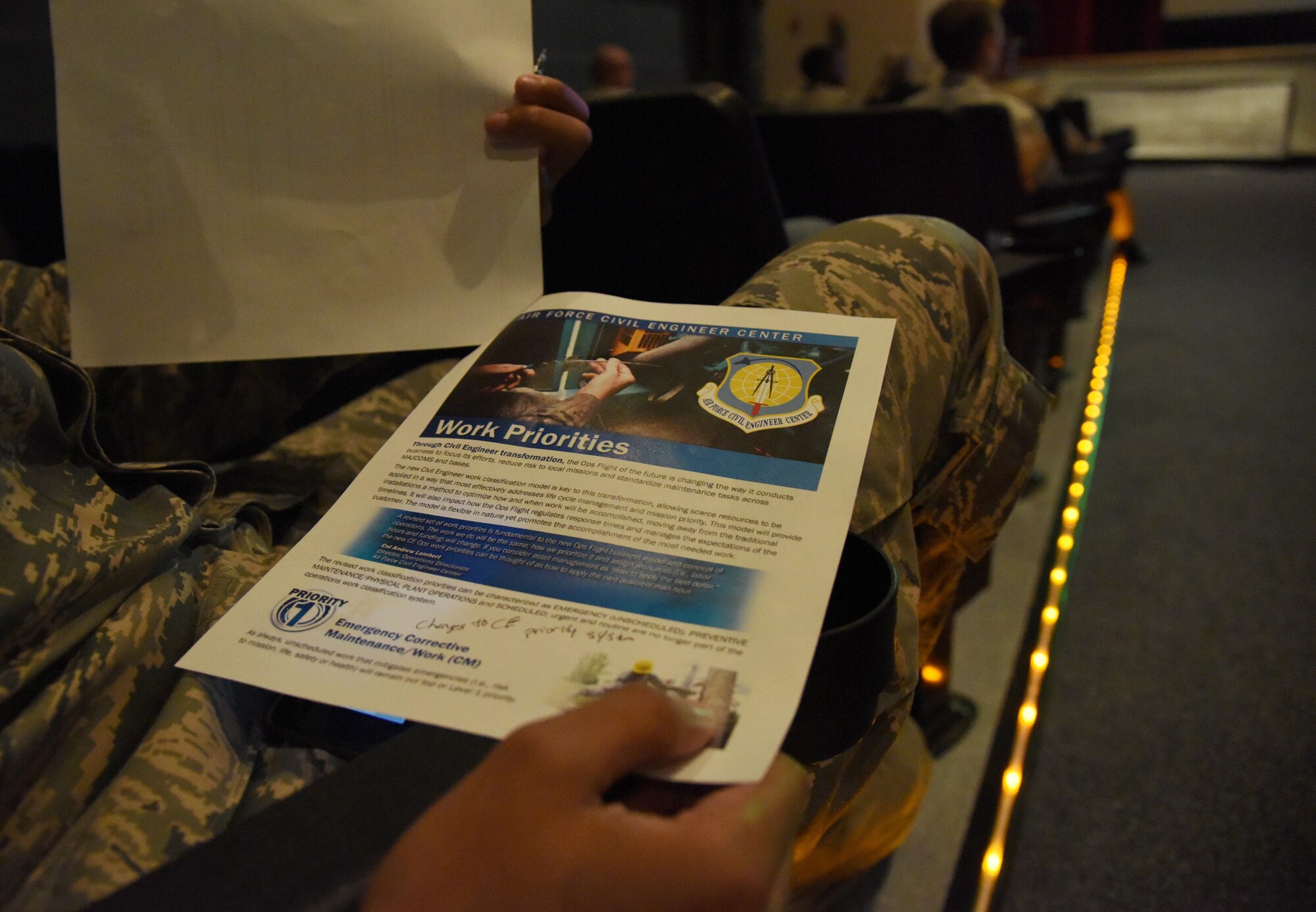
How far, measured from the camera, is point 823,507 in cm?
35

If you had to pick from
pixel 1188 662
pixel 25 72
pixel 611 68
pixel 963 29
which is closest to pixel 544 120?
pixel 25 72

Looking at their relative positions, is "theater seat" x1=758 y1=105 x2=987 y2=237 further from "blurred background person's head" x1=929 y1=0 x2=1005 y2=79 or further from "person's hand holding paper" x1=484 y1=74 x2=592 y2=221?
"blurred background person's head" x1=929 y1=0 x2=1005 y2=79

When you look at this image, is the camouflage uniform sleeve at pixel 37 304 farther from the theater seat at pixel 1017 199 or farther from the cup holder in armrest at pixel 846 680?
the theater seat at pixel 1017 199

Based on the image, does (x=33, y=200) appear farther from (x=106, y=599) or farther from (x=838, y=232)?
(x=838, y=232)

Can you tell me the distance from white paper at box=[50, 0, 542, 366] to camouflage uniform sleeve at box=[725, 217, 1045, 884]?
7.5 inches

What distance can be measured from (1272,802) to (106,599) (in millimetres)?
936

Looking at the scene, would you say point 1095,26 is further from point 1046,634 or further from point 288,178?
point 288,178

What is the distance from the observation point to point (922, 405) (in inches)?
18.0

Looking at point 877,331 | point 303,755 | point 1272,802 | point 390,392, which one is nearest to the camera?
point 303,755

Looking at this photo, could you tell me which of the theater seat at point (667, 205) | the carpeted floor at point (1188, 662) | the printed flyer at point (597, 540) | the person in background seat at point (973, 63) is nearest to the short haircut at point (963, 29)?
the person in background seat at point (973, 63)

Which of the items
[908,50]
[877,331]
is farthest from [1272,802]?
[908,50]

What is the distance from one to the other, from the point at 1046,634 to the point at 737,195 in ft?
2.07

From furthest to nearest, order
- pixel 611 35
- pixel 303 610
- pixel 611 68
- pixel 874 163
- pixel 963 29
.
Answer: pixel 611 35 → pixel 611 68 → pixel 963 29 → pixel 874 163 → pixel 303 610

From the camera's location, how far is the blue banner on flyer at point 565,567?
0.32 m
